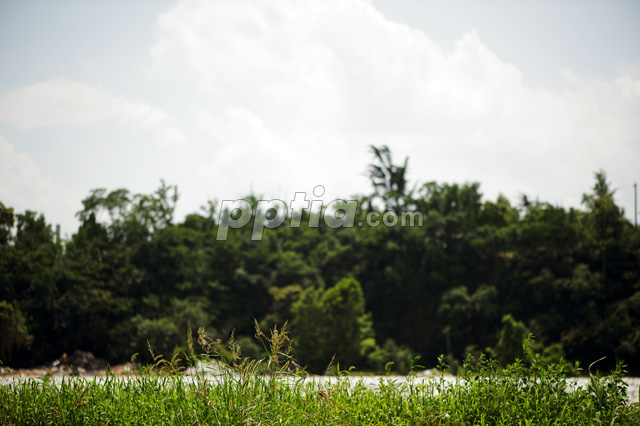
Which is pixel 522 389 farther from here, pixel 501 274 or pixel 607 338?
pixel 501 274

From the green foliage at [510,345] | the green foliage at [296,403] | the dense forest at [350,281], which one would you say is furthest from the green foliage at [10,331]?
the green foliage at [510,345]

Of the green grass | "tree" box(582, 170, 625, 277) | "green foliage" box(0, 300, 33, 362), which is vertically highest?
"tree" box(582, 170, 625, 277)

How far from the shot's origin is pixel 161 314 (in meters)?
20.5

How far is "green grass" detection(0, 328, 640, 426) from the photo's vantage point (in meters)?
3.54

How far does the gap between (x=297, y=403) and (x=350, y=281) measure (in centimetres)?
1636

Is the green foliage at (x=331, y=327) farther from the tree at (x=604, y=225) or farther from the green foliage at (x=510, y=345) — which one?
the tree at (x=604, y=225)

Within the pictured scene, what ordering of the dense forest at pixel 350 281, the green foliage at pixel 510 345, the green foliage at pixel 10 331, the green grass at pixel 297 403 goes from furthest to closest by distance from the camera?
the dense forest at pixel 350 281, the green foliage at pixel 10 331, the green foliage at pixel 510 345, the green grass at pixel 297 403

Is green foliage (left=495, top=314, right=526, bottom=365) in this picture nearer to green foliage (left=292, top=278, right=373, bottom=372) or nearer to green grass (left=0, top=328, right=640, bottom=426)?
green foliage (left=292, top=278, right=373, bottom=372)

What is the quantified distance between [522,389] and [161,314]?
18.5m

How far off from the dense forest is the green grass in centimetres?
1234

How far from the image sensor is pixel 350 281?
20.1 meters

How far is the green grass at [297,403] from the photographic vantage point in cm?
354

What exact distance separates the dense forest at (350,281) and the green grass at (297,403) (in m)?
12.3

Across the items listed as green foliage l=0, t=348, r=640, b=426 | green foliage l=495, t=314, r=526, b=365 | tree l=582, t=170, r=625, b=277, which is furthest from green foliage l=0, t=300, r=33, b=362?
tree l=582, t=170, r=625, b=277
